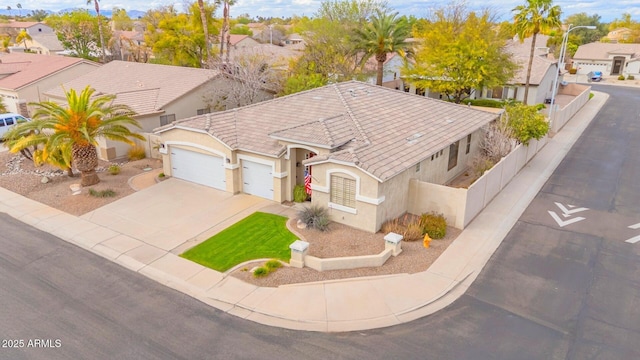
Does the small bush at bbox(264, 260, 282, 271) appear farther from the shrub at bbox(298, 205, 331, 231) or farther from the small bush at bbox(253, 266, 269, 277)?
the shrub at bbox(298, 205, 331, 231)

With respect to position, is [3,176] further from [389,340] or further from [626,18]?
[626,18]

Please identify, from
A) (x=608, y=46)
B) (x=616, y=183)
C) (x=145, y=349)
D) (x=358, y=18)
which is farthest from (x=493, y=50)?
(x=608, y=46)

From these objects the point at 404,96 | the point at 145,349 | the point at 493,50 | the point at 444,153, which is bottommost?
the point at 145,349

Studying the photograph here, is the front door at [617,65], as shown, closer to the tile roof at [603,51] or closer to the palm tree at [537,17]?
the tile roof at [603,51]

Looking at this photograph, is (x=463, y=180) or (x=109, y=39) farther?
(x=109, y=39)

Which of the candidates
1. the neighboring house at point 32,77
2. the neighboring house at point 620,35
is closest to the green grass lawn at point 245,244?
the neighboring house at point 32,77

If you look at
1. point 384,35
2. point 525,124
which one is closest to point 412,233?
point 525,124

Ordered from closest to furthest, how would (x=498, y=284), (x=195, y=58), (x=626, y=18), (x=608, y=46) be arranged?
(x=498, y=284) → (x=195, y=58) → (x=608, y=46) → (x=626, y=18)

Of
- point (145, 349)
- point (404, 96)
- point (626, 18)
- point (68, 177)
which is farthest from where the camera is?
point (626, 18)
